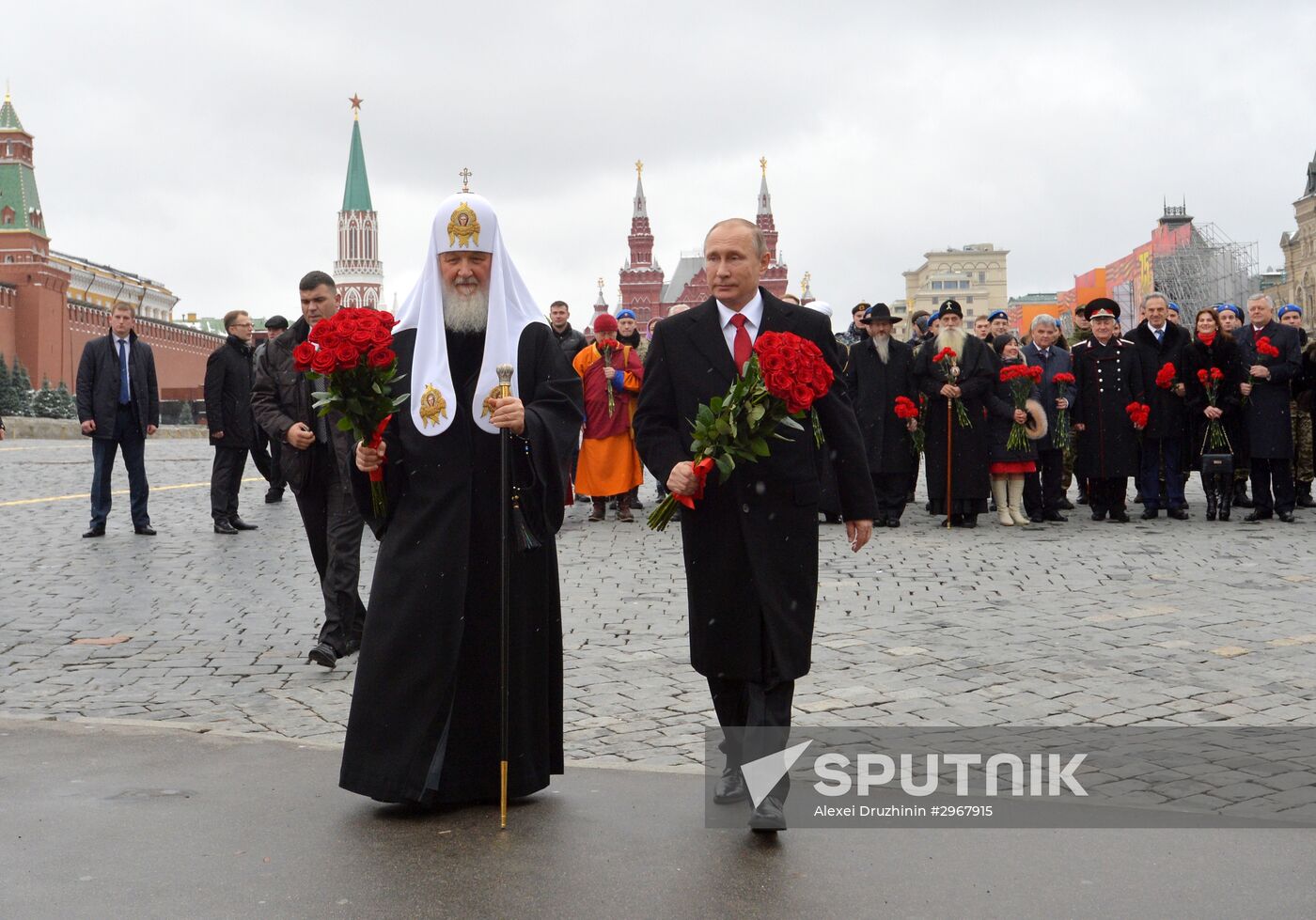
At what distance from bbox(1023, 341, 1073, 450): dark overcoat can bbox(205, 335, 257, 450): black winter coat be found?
7864 mm

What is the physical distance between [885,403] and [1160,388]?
9.26 feet

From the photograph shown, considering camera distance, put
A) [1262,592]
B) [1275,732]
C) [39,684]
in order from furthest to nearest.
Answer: [1262,592], [39,684], [1275,732]

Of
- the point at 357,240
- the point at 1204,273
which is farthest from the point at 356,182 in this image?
the point at 1204,273

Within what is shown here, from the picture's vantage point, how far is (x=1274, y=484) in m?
13.8

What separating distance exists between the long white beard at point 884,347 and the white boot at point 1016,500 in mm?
1746

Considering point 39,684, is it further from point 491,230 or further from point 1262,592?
point 1262,592

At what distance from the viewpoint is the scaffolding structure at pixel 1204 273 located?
71.9 meters

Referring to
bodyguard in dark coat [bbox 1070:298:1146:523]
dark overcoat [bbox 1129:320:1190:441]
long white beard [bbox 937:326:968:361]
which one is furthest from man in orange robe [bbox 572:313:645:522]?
dark overcoat [bbox 1129:320:1190:441]

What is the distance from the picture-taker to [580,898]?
401cm

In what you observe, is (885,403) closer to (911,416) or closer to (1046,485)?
(911,416)

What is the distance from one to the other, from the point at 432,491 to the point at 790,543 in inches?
49.6

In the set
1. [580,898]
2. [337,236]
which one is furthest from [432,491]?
[337,236]

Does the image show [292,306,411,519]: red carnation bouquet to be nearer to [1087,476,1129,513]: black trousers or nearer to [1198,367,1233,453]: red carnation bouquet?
[1087,476,1129,513]: black trousers

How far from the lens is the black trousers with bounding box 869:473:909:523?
14250 mm
